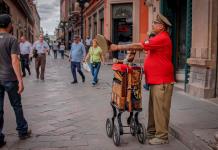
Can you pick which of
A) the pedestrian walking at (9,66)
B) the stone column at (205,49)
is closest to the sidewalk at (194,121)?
the stone column at (205,49)

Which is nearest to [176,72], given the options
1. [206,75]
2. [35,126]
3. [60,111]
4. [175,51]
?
[175,51]

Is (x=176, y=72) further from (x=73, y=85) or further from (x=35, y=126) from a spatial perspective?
(x=35, y=126)

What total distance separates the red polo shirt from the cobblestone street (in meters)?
1.01

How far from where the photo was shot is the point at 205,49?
1062cm

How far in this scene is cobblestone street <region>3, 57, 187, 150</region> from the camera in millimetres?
6470

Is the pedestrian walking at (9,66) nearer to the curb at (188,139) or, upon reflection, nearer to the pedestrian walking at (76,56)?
the curb at (188,139)

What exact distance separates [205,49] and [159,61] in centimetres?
458

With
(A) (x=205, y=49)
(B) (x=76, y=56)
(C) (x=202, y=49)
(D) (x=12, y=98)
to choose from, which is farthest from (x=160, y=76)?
(B) (x=76, y=56)

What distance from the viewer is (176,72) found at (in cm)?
1416

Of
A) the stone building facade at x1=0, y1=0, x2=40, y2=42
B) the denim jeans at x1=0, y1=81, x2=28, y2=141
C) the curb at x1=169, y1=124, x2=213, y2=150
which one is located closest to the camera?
the curb at x1=169, y1=124, x2=213, y2=150

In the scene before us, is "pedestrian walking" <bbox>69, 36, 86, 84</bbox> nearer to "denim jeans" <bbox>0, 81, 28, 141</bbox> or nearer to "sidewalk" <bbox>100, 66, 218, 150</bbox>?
"sidewalk" <bbox>100, 66, 218, 150</bbox>

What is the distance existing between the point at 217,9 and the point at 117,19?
1791 cm

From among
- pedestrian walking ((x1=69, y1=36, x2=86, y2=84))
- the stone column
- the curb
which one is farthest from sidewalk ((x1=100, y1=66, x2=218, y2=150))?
pedestrian walking ((x1=69, y1=36, x2=86, y2=84))

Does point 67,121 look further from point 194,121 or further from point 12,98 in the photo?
point 194,121
